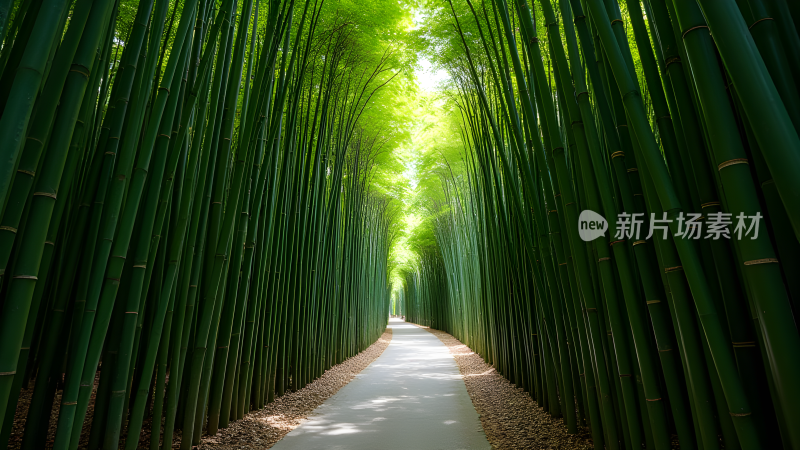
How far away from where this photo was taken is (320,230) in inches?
150

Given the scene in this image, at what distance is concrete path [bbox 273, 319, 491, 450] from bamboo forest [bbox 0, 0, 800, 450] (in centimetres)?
3

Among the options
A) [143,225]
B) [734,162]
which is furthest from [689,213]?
[143,225]

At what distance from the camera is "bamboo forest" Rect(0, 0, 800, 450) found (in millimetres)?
771

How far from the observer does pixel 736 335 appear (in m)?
0.84

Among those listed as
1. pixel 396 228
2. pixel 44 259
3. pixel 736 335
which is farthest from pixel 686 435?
pixel 396 228

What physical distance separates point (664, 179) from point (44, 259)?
1.73 metres

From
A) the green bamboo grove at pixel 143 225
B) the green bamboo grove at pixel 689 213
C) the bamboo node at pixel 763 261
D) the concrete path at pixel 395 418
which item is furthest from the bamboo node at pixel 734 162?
the concrete path at pixel 395 418

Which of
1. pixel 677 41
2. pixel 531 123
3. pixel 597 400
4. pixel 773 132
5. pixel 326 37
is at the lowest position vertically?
pixel 597 400

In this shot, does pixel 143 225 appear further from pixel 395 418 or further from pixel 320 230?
pixel 320 230

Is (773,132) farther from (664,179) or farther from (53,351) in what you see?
(53,351)

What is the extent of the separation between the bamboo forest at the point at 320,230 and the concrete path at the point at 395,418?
26 mm

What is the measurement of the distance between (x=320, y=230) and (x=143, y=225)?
2.47 meters

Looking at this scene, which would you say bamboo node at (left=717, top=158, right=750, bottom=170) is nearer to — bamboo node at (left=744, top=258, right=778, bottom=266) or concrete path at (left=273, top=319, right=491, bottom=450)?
bamboo node at (left=744, top=258, right=778, bottom=266)

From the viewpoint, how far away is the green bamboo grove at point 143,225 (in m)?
0.87
